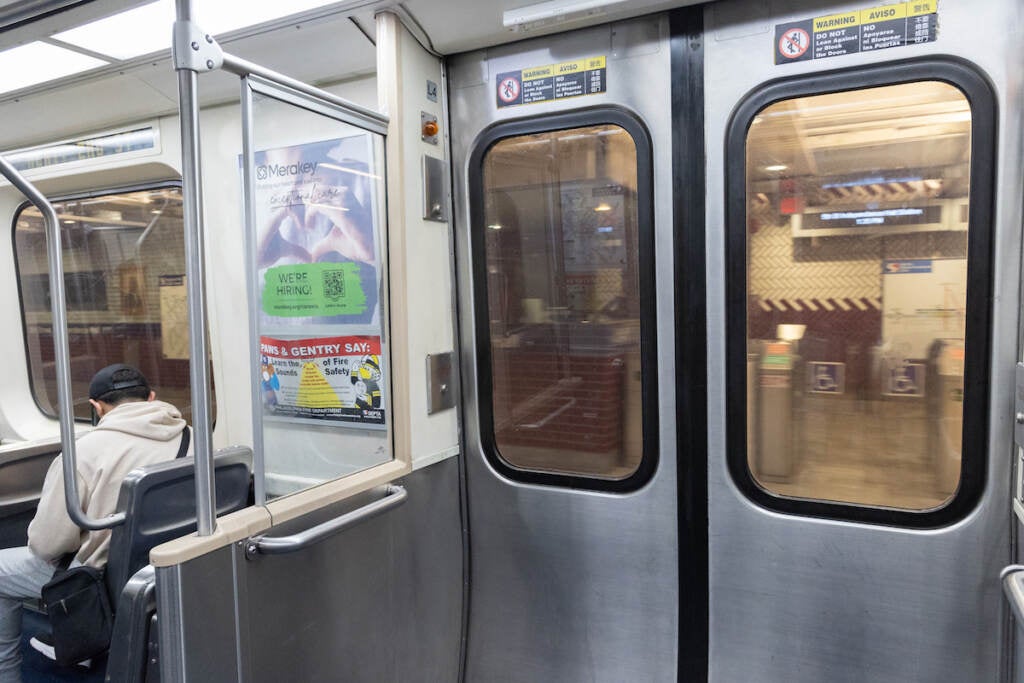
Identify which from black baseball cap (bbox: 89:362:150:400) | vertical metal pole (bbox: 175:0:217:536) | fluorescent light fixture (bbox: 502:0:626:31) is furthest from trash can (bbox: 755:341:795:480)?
black baseball cap (bbox: 89:362:150:400)

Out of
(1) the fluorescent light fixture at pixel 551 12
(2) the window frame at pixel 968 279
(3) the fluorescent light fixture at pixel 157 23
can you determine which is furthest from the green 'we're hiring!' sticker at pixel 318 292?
(2) the window frame at pixel 968 279

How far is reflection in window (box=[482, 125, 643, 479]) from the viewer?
233 cm

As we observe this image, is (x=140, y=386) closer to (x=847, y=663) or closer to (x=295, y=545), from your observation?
(x=295, y=545)

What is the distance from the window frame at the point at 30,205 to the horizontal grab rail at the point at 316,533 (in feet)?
7.71

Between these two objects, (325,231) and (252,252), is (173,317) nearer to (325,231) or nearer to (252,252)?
(325,231)

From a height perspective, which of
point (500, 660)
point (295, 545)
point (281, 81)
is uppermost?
point (281, 81)

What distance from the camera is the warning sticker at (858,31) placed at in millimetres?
1868

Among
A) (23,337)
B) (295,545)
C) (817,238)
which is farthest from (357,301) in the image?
(23,337)

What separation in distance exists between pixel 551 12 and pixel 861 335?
1332 millimetres

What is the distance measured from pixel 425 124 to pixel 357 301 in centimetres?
68

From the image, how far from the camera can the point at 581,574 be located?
2447mm

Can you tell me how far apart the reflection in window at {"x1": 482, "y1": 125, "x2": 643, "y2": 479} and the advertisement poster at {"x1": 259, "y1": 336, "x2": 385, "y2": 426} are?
47 centimetres

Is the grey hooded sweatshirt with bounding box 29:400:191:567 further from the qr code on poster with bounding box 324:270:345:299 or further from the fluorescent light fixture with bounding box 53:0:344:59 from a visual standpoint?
the fluorescent light fixture with bounding box 53:0:344:59

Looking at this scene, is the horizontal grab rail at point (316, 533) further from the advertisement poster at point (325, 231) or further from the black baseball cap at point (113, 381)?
the black baseball cap at point (113, 381)
